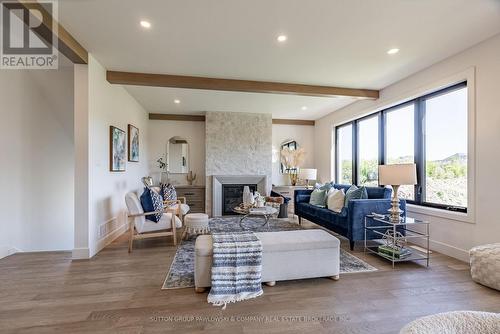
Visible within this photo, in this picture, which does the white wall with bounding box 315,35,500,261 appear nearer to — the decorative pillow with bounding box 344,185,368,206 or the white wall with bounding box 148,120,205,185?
the decorative pillow with bounding box 344,185,368,206

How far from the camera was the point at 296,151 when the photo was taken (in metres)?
6.96

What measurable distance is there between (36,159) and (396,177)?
5.59 metres

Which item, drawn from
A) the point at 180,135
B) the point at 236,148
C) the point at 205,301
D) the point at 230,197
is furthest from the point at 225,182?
the point at 205,301

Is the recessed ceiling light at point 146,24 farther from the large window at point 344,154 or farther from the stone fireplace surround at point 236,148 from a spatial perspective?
the large window at point 344,154

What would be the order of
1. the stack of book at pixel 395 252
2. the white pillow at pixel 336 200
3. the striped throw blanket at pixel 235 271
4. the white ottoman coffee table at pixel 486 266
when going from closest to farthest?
1. the striped throw blanket at pixel 235 271
2. the white ottoman coffee table at pixel 486 266
3. the stack of book at pixel 395 252
4. the white pillow at pixel 336 200

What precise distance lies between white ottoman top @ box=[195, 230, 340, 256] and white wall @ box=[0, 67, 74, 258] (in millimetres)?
3052

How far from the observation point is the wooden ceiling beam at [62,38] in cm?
228

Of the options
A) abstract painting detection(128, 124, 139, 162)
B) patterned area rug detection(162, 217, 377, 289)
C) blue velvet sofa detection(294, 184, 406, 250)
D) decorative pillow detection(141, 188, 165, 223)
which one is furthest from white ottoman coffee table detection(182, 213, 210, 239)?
blue velvet sofa detection(294, 184, 406, 250)

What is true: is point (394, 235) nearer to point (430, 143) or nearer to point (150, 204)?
point (430, 143)

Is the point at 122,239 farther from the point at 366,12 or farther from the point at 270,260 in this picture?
the point at 366,12

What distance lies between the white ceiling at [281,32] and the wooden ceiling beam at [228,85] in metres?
0.14

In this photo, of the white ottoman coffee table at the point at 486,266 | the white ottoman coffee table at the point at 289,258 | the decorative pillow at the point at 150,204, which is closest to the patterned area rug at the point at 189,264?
the white ottoman coffee table at the point at 289,258

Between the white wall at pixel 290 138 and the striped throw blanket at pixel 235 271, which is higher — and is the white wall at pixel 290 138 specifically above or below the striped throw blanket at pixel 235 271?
above

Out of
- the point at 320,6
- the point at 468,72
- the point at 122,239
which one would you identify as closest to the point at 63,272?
the point at 122,239
